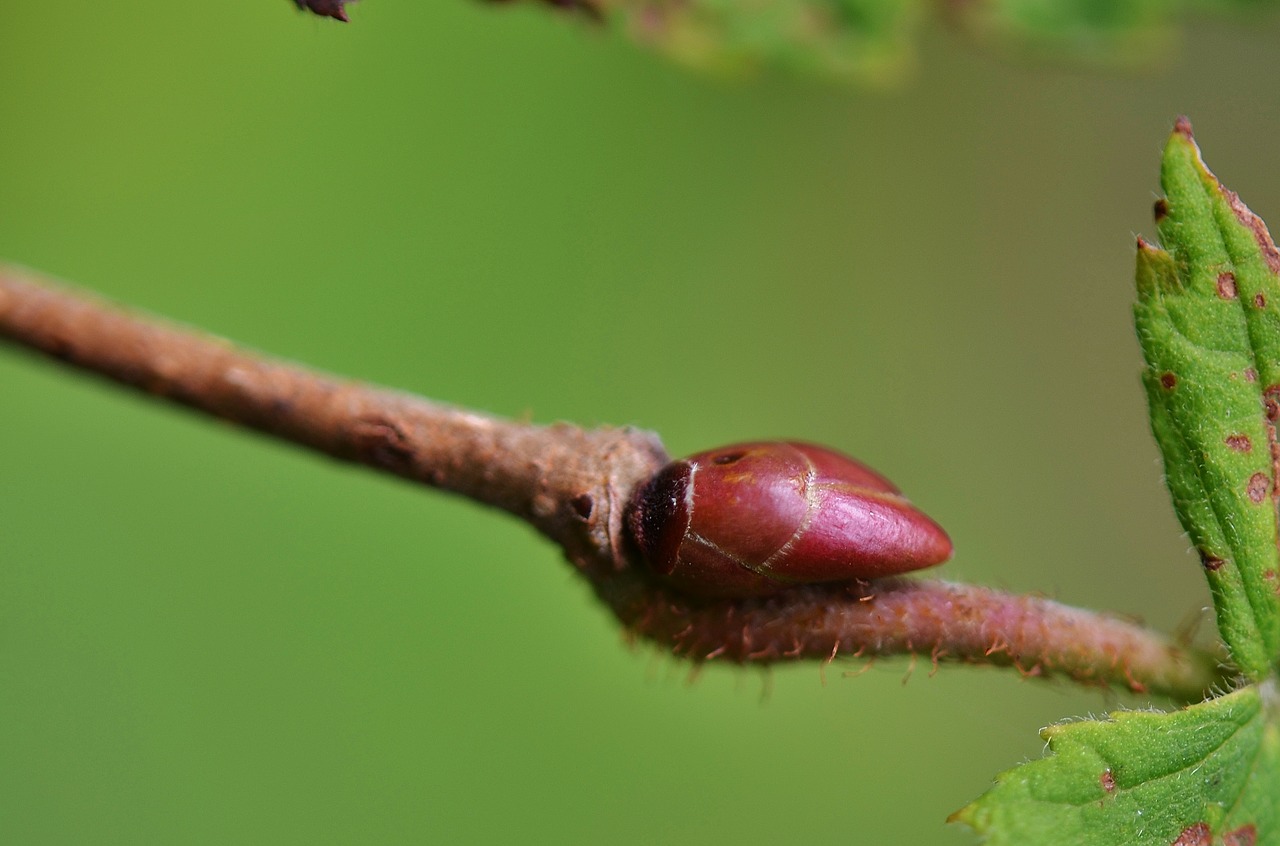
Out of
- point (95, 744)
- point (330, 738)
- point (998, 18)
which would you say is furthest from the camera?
point (330, 738)

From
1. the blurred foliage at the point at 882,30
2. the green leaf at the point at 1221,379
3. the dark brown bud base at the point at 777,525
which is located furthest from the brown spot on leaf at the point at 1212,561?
the blurred foliage at the point at 882,30

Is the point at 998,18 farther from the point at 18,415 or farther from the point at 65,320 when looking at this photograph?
the point at 18,415

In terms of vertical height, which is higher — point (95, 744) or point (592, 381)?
point (592, 381)

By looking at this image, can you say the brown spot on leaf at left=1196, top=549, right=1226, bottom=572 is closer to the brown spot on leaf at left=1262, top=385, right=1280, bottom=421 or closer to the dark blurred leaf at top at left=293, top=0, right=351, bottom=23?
the brown spot on leaf at left=1262, top=385, right=1280, bottom=421

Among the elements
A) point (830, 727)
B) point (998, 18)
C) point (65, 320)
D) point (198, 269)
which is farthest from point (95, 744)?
point (998, 18)

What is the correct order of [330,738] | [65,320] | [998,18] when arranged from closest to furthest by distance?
[65,320], [998,18], [330,738]

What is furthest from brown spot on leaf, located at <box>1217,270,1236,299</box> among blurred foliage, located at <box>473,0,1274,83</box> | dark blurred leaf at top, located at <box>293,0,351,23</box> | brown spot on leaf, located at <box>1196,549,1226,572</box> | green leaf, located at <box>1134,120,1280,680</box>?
dark blurred leaf at top, located at <box>293,0,351,23</box>
